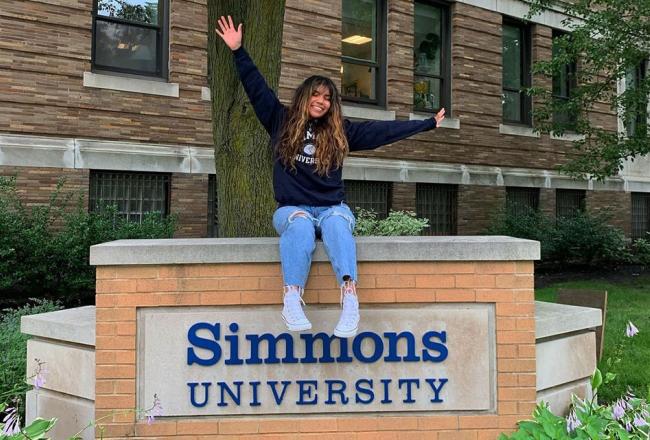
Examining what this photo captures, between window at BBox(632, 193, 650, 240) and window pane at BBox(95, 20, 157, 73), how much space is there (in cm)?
1483

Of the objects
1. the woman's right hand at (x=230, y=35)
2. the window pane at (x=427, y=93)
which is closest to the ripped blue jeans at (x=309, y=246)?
the woman's right hand at (x=230, y=35)

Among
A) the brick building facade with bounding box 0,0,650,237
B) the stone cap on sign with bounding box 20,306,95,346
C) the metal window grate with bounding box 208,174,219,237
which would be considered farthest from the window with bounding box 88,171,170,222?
the stone cap on sign with bounding box 20,306,95,346

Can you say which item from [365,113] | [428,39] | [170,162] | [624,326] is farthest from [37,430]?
[428,39]

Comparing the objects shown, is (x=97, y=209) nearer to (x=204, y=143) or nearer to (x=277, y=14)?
(x=204, y=143)

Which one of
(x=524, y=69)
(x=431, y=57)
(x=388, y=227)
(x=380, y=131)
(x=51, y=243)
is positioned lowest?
(x=51, y=243)

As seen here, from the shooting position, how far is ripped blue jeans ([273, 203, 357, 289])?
3377 mm

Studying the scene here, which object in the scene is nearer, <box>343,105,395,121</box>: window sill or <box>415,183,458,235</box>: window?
<box>343,105,395,121</box>: window sill

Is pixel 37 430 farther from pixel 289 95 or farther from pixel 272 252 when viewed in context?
pixel 289 95

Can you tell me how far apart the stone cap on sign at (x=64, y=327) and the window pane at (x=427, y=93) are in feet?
34.6

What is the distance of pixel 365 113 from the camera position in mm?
12281

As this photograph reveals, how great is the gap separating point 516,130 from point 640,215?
659 centimetres

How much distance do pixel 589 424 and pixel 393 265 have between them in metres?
1.38

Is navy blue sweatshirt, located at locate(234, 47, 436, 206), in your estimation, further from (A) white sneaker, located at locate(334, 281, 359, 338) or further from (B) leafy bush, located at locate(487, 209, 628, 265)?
(B) leafy bush, located at locate(487, 209, 628, 265)

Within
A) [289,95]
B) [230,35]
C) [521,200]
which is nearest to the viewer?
[230,35]
